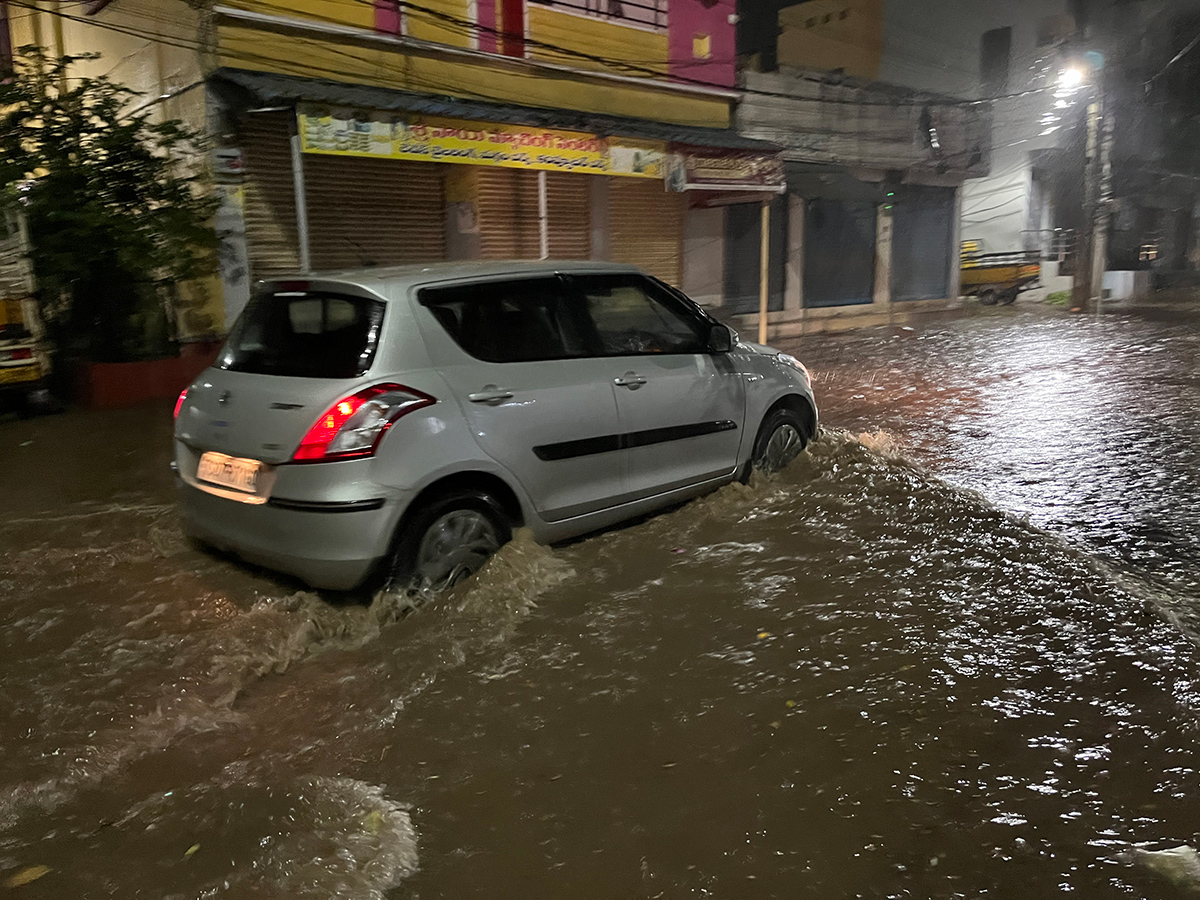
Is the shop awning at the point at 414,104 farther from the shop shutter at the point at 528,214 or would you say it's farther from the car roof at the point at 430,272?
the car roof at the point at 430,272

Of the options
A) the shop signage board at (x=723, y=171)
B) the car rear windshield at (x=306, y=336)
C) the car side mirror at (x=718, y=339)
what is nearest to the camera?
the car rear windshield at (x=306, y=336)

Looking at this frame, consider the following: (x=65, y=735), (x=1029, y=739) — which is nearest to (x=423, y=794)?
(x=65, y=735)

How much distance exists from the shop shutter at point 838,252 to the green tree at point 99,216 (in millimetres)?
13561

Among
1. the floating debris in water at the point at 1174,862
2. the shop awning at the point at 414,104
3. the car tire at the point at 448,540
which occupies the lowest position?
the floating debris in water at the point at 1174,862

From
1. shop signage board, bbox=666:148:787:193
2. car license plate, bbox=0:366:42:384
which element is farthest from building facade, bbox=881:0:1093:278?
car license plate, bbox=0:366:42:384

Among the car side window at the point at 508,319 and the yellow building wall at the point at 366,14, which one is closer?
the car side window at the point at 508,319

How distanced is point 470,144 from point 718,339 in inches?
287

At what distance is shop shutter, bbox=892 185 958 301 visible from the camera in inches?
902

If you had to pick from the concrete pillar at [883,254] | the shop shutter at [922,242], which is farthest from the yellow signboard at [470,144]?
the shop shutter at [922,242]

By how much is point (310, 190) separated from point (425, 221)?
177 cm

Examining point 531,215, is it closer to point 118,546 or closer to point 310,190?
point 310,190

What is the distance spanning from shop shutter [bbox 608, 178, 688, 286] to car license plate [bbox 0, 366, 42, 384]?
9242mm

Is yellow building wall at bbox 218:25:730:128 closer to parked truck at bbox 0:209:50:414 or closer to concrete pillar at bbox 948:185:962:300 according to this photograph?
parked truck at bbox 0:209:50:414

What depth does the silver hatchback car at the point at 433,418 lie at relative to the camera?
381cm
